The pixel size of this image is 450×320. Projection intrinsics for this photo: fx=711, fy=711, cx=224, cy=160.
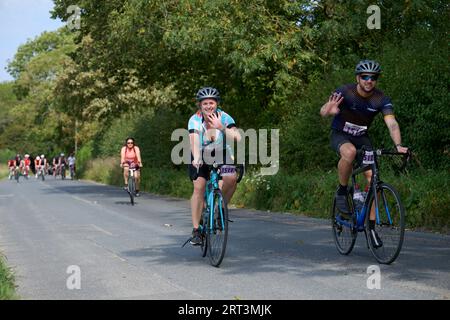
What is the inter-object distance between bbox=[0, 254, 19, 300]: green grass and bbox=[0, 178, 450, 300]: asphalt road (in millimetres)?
125

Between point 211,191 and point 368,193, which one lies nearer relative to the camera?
point 368,193

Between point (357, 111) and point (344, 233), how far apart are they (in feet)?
5.13

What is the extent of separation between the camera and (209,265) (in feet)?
26.6

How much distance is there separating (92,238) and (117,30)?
460 inches

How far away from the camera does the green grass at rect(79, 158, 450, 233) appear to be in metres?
11.2

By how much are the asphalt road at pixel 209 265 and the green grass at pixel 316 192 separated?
82cm

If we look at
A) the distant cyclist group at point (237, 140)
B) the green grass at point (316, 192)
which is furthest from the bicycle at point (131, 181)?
the distant cyclist group at point (237, 140)

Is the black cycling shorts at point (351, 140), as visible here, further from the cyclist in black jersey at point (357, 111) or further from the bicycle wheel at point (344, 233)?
the bicycle wheel at point (344, 233)

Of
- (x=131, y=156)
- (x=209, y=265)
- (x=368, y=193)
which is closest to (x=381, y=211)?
(x=368, y=193)

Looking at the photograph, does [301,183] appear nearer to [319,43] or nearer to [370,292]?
[319,43]

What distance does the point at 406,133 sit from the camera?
45.3 feet

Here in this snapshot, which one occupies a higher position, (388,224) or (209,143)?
(209,143)

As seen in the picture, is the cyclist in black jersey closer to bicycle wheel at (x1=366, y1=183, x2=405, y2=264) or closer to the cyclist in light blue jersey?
bicycle wheel at (x1=366, y1=183, x2=405, y2=264)

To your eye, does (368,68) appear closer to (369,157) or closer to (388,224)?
(369,157)
